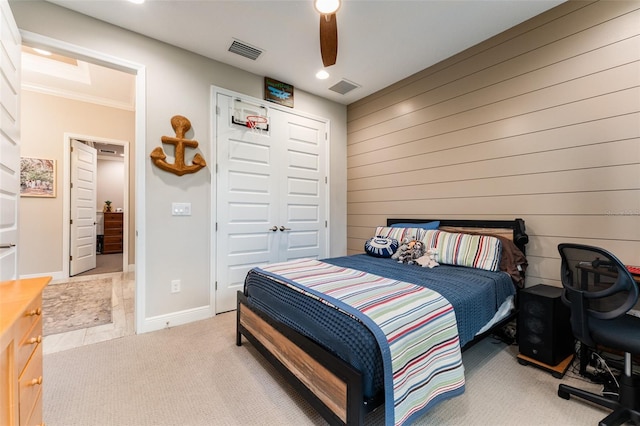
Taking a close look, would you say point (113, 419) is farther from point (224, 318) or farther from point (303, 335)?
point (224, 318)

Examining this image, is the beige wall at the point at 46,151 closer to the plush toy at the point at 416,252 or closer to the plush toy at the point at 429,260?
the plush toy at the point at 416,252

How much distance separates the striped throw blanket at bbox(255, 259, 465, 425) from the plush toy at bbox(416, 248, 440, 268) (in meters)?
0.83

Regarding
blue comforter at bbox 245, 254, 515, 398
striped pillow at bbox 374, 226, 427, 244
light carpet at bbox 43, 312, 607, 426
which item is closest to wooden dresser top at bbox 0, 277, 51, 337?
light carpet at bbox 43, 312, 607, 426

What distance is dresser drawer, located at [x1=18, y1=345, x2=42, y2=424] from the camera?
3.24 feet

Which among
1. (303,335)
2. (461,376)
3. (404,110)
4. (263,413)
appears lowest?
(263,413)

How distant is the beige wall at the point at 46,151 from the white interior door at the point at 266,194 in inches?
130

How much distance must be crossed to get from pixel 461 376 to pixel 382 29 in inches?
116

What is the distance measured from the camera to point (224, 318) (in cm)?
312

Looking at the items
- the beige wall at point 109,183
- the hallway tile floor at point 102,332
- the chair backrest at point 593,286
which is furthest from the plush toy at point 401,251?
the beige wall at point 109,183

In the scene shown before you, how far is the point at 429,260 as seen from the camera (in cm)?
265

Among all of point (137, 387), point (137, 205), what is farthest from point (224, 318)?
point (137, 205)

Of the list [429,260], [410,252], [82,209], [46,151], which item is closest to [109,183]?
[82,209]

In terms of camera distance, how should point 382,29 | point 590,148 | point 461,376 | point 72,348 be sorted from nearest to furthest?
point 461,376 → point 590,148 → point 72,348 → point 382,29

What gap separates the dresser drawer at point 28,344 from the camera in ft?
3.21
